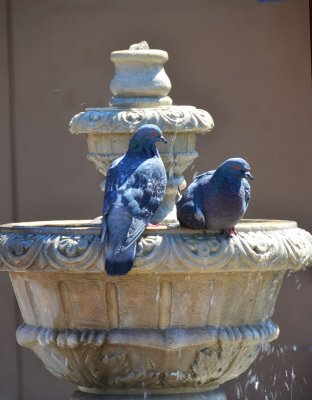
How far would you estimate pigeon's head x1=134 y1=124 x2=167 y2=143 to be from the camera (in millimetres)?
5281

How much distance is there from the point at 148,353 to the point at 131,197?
63 cm

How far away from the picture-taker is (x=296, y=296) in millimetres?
8109

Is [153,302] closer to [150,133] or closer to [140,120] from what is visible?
[150,133]

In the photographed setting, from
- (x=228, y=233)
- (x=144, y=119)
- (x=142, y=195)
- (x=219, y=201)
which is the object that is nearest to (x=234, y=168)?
(x=219, y=201)

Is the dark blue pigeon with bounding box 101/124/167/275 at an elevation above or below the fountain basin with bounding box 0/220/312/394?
above

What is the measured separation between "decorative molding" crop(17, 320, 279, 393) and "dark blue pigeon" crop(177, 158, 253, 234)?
42 cm

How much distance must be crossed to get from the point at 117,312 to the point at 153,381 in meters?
0.34

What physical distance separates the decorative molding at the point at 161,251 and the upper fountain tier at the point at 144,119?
0.73 m

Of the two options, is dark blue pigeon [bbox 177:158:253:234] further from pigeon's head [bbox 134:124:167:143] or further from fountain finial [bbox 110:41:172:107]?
fountain finial [bbox 110:41:172:107]

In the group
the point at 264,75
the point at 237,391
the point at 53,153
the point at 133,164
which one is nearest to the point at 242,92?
the point at 264,75

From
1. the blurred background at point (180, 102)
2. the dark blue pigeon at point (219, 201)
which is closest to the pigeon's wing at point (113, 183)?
the dark blue pigeon at point (219, 201)

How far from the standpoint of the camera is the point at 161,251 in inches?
195

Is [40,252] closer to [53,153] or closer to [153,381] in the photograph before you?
[153,381]

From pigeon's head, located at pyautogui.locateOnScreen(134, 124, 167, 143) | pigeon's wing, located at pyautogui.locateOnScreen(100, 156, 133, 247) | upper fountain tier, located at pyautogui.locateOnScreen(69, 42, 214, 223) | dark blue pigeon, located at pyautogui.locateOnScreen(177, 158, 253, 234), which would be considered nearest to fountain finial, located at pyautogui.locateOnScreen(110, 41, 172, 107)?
upper fountain tier, located at pyautogui.locateOnScreen(69, 42, 214, 223)
